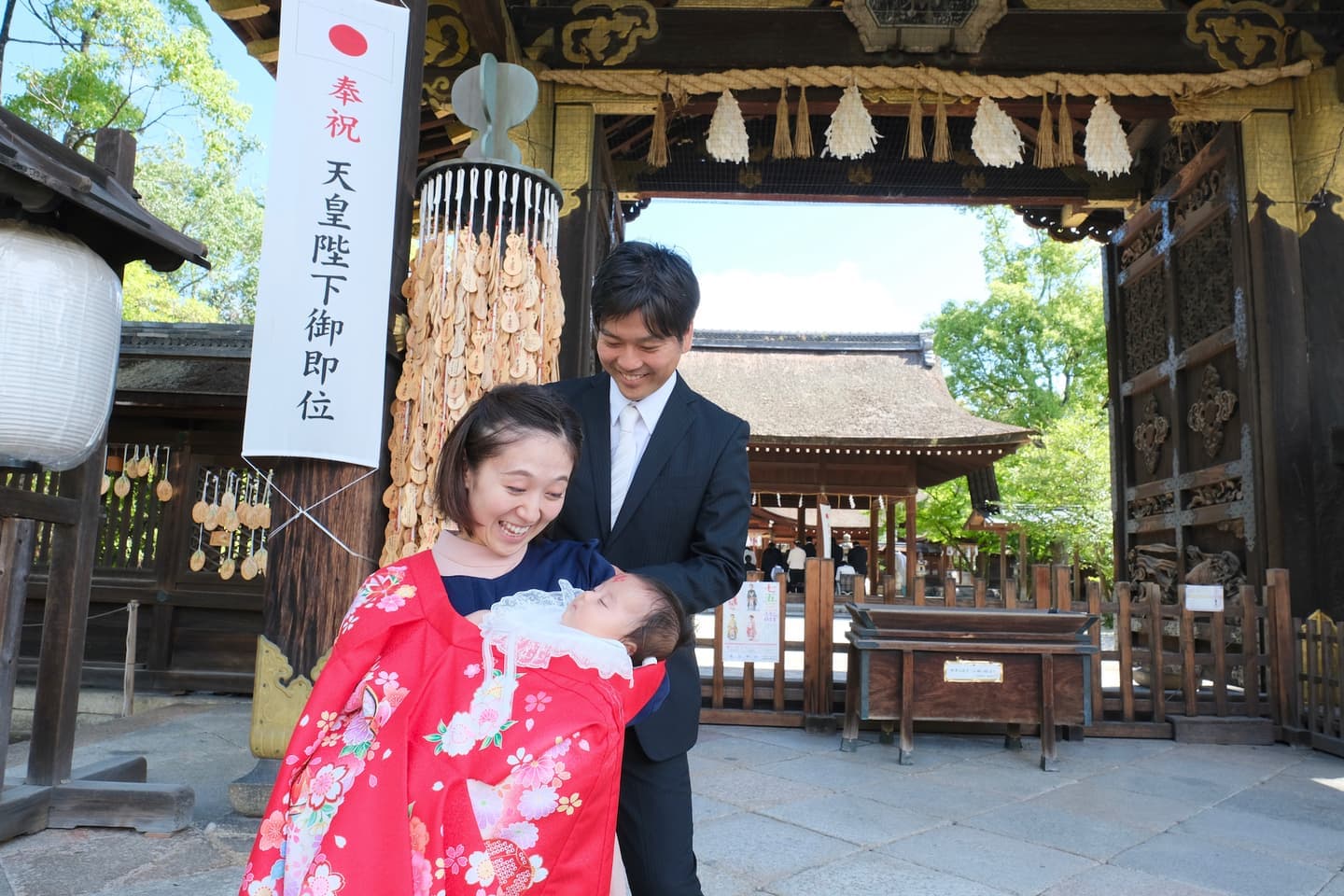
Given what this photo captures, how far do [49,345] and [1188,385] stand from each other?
7492mm

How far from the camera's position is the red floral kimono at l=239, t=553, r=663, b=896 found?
1.24m

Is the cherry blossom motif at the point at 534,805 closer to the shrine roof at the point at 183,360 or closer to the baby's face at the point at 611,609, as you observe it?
the baby's face at the point at 611,609

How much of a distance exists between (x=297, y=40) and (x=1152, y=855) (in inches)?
178

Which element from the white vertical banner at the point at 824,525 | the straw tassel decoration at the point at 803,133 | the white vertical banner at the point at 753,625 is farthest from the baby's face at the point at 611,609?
the white vertical banner at the point at 824,525

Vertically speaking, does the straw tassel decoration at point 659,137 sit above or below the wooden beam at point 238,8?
above

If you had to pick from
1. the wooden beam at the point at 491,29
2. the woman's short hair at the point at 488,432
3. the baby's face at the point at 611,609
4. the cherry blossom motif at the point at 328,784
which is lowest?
the cherry blossom motif at the point at 328,784

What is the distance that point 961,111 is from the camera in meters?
6.91

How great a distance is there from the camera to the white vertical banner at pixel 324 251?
3254 millimetres

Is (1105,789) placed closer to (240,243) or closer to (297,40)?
(297,40)

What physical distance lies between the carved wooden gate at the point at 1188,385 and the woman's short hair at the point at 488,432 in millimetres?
6189

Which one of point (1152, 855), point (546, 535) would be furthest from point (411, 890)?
point (1152, 855)

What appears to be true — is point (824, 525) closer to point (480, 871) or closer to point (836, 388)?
point (836, 388)

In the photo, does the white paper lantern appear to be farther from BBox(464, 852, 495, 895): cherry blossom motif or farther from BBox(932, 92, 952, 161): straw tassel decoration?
BBox(932, 92, 952, 161): straw tassel decoration

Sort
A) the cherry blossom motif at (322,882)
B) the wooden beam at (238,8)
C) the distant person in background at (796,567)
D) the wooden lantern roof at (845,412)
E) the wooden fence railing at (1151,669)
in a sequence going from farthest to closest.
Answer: the distant person in background at (796,567), the wooden lantern roof at (845,412), the wooden fence railing at (1151,669), the wooden beam at (238,8), the cherry blossom motif at (322,882)
